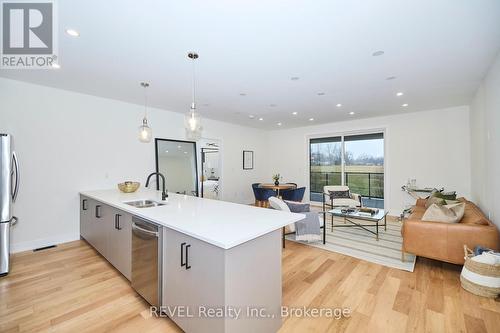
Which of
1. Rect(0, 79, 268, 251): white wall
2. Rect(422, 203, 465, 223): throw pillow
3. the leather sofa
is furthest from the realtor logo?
Rect(422, 203, 465, 223): throw pillow

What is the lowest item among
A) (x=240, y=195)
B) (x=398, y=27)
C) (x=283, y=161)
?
(x=240, y=195)

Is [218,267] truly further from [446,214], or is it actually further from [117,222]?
[446,214]

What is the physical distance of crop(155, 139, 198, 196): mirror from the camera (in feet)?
16.0

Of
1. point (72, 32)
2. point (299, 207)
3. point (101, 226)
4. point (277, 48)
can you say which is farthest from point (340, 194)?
point (72, 32)

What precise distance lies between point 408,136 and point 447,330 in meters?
4.85

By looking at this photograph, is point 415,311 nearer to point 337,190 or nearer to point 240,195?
point 337,190

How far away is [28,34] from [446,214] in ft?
17.5

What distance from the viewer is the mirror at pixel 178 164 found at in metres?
4.88

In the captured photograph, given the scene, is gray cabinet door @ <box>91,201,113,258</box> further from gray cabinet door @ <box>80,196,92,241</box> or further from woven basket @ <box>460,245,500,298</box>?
woven basket @ <box>460,245,500,298</box>

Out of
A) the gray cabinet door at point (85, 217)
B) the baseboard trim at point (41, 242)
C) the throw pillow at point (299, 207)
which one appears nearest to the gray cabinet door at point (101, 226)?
the gray cabinet door at point (85, 217)

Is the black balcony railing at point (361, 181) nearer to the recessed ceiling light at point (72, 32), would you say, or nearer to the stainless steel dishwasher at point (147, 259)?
the stainless steel dishwasher at point (147, 259)

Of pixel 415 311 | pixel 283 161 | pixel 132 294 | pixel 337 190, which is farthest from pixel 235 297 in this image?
pixel 283 161

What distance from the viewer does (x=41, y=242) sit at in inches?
133

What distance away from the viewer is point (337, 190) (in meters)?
5.64
